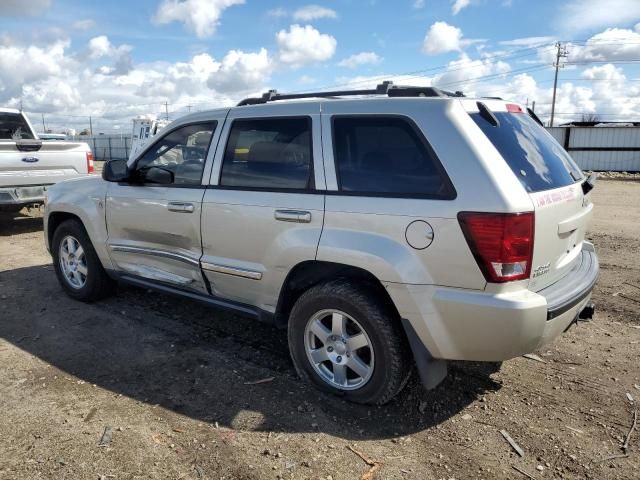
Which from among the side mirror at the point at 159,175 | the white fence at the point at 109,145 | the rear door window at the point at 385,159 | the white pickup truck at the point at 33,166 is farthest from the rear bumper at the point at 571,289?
the white fence at the point at 109,145

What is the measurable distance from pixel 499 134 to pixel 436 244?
2.52 feet

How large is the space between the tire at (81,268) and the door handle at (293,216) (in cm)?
249

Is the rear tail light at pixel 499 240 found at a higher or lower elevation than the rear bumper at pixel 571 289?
higher

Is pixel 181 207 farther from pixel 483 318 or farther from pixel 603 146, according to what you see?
pixel 603 146

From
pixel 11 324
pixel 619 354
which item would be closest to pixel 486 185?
pixel 619 354

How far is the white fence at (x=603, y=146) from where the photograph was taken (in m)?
27.0

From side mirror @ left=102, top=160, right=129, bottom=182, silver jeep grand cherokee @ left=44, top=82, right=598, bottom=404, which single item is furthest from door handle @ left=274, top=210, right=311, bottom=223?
side mirror @ left=102, top=160, right=129, bottom=182

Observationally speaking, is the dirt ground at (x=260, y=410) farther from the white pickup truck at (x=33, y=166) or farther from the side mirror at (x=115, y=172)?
the white pickup truck at (x=33, y=166)

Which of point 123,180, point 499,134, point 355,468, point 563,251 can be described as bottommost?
point 355,468

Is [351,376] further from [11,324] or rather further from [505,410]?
[11,324]

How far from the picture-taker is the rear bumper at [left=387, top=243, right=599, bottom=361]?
270 cm

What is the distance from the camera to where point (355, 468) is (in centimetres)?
271

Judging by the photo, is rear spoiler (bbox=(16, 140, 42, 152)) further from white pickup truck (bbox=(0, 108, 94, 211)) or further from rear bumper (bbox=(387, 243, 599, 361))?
rear bumper (bbox=(387, 243, 599, 361))

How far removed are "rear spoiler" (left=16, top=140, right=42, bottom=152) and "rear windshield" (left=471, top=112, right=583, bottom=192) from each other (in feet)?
24.9
